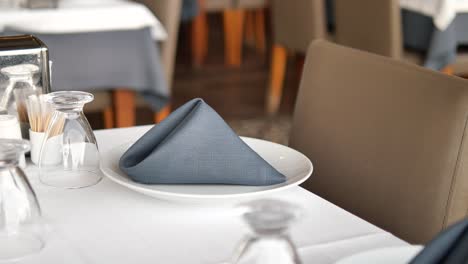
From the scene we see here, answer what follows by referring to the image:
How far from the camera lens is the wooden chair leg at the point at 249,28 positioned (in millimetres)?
6129

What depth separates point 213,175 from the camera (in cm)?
116

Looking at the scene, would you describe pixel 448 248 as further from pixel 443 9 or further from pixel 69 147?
pixel 443 9

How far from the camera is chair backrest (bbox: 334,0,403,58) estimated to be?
334 cm

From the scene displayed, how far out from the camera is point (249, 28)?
6.25 meters

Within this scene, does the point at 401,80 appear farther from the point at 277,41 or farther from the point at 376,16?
the point at 277,41

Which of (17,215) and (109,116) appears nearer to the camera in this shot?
(17,215)

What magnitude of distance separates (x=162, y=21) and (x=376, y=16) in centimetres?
87

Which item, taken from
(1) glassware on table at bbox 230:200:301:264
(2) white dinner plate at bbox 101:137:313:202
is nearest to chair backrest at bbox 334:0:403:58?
(2) white dinner plate at bbox 101:137:313:202

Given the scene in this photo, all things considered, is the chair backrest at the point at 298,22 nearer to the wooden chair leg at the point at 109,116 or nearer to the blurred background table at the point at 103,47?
the blurred background table at the point at 103,47

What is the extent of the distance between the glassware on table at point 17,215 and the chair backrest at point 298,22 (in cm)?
289

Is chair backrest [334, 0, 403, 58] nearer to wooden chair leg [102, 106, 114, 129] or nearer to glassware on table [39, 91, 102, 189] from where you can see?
wooden chair leg [102, 106, 114, 129]

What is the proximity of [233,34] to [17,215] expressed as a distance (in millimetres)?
4510

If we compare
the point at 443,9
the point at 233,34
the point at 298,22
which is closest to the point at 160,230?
the point at 443,9

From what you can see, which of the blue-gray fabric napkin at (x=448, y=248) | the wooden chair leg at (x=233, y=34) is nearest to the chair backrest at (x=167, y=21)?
the wooden chair leg at (x=233, y=34)
